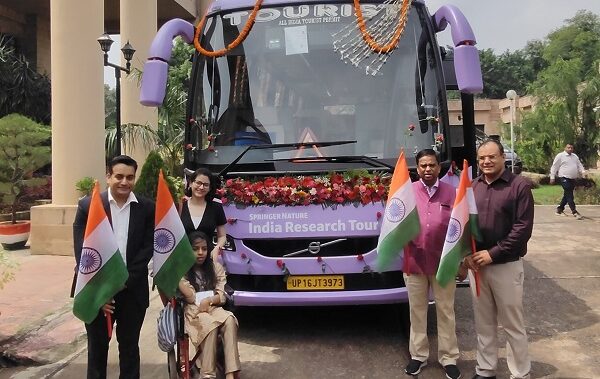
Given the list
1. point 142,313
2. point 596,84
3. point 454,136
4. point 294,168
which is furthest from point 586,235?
point 596,84

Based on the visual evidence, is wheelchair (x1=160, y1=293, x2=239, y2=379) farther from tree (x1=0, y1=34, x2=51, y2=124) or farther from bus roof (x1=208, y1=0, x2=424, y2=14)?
tree (x1=0, y1=34, x2=51, y2=124)

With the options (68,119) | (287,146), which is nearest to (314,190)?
(287,146)

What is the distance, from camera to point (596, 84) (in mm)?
20141

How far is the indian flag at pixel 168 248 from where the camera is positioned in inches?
145

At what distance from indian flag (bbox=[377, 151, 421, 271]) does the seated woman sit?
1.19m

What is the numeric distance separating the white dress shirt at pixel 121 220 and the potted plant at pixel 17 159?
8064mm

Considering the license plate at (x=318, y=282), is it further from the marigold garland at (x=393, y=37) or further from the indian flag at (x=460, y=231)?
the marigold garland at (x=393, y=37)

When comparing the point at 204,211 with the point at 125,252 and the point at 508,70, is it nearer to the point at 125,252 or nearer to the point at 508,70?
the point at 125,252

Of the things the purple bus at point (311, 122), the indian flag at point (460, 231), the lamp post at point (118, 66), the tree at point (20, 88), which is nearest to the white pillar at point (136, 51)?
the lamp post at point (118, 66)

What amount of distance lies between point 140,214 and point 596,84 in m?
20.5

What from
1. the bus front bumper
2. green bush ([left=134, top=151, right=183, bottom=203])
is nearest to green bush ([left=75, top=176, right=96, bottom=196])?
green bush ([left=134, top=151, right=183, bottom=203])

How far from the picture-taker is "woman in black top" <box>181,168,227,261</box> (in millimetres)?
4379

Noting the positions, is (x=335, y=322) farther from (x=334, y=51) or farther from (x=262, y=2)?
(x=262, y=2)

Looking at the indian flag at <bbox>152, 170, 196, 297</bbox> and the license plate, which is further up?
the indian flag at <bbox>152, 170, 196, 297</bbox>
